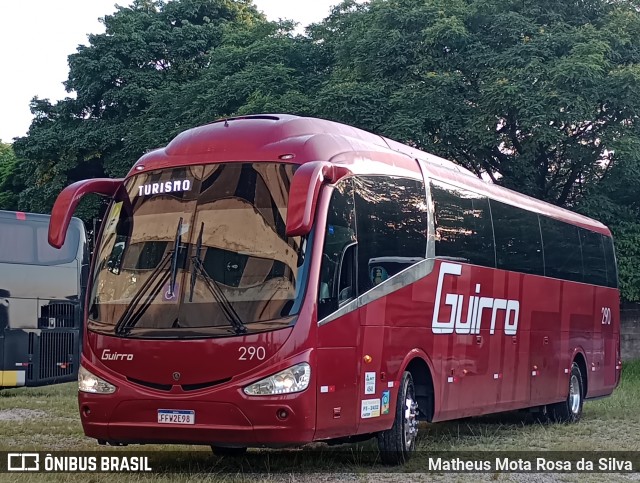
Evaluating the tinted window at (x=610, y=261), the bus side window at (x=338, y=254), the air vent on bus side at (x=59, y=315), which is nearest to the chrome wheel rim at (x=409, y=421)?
the bus side window at (x=338, y=254)

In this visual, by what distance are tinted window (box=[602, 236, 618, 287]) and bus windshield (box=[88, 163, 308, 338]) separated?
11.3 metres

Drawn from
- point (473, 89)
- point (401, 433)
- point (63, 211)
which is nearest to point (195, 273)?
point (63, 211)

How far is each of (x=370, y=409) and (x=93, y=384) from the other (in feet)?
8.41

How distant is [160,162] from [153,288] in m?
1.35

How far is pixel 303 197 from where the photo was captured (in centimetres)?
822

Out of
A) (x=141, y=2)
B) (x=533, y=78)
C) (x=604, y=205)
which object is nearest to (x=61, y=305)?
(x=533, y=78)

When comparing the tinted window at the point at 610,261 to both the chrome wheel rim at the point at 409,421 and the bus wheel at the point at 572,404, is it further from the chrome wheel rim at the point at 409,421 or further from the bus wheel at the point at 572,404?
the chrome wheel rim at the point at 409,421

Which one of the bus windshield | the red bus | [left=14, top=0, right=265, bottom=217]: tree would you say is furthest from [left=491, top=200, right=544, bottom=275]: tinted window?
[left=14, top=0, right=265, bottom=217]: tree

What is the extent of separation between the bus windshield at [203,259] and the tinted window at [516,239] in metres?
5.28

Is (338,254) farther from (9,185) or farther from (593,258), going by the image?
(9,185)

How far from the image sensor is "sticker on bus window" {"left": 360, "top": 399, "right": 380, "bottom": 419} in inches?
375

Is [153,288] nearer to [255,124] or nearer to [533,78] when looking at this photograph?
[255,124]

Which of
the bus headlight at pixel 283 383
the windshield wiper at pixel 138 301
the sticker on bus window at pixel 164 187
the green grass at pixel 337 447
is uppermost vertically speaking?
the sticker on bus window at pixel 164 187

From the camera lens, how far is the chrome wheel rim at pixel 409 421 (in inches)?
413
